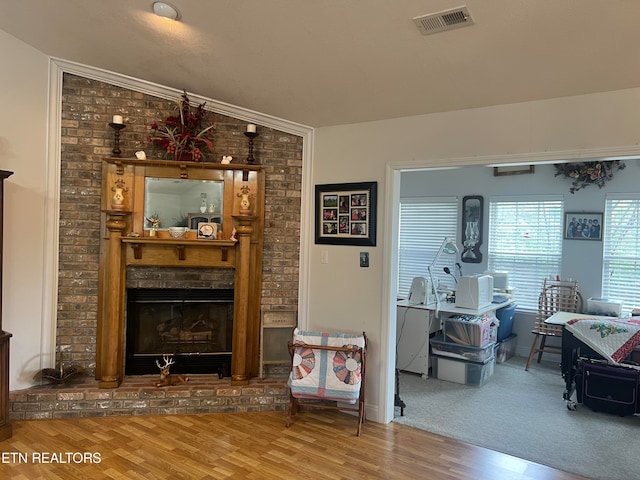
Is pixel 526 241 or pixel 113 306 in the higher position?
pixel 526 241

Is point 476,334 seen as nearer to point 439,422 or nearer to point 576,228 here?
point 439,422

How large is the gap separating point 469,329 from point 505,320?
42.4 inches

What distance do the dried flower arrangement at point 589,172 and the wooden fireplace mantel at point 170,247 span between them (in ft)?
11.7

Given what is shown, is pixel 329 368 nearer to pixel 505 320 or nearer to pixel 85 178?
pixel 85 178

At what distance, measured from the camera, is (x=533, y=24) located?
6.92 ft

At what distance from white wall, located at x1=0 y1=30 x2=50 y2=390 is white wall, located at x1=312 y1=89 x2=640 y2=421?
2.18 meters

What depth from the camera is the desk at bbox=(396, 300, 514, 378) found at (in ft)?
14.7

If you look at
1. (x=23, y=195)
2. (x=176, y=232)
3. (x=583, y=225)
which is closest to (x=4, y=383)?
(x=23, y=195)

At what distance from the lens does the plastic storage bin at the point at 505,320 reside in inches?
199

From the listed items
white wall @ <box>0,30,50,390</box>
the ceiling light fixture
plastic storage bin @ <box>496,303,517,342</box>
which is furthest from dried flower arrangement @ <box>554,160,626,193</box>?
white wall @ <box>0,30,50,390</box>

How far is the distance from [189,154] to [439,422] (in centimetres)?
294

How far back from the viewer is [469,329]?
4332 mm

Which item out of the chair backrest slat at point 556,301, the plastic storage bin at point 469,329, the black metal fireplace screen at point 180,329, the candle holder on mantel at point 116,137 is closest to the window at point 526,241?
the chair backrest slat at point 556,301

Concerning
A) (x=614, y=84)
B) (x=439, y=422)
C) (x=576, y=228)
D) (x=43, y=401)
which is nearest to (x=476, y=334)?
(x=439, y=422)
